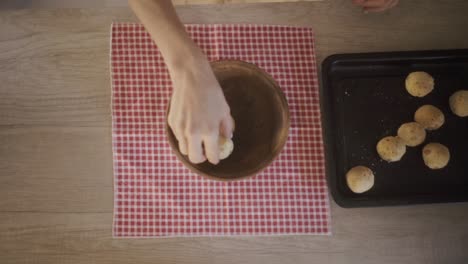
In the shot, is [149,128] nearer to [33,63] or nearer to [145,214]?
[145,214]

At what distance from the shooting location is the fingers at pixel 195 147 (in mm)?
614

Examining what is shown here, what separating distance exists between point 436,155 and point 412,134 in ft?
0.21

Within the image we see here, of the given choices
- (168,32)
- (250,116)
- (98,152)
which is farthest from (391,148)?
(98,152)

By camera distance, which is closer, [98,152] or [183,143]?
[183,143]

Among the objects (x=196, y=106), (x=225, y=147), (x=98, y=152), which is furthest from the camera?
(x=98, y=152)

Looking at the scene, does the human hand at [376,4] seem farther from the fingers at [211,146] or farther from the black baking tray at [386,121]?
the fingers at [211,146]

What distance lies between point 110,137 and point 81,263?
0.89 ft

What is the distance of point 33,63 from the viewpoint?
2.87ft

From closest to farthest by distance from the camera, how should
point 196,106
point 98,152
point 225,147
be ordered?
point 196,106
point 225,147
point 98,152

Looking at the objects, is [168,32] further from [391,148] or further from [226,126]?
[391,148]

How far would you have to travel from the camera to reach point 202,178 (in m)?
0.84

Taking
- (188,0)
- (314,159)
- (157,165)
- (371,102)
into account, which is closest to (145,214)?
(157,165)

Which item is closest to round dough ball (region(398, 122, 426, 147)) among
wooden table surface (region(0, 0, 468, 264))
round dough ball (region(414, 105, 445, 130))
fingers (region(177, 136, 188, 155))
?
round dough ball (region(414, 105, 445, 130))

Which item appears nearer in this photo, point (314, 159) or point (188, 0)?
point (314, 159)
